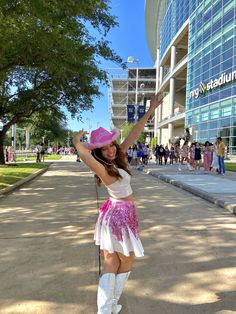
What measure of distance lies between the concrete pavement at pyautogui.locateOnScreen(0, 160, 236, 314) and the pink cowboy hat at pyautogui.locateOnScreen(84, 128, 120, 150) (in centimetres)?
156

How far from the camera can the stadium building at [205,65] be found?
41.8 meters

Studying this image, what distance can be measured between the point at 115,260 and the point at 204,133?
4673cm

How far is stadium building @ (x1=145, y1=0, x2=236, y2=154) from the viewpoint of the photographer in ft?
137

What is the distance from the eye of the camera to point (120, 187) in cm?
366

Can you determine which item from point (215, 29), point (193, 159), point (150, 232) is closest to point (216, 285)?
point (150, 232)

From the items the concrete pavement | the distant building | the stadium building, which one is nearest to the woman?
the concrete pavement

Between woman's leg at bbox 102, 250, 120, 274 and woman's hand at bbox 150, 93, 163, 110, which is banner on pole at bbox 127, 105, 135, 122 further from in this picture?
woman's leg at bbox 102, 250, 120, 274

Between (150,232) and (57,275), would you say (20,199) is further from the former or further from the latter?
(57,275)

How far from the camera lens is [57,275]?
507cm

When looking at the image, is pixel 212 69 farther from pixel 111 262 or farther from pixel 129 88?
pixel 129 88

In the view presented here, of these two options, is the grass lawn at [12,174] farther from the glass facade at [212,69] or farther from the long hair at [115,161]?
the glass facade at [212,69]

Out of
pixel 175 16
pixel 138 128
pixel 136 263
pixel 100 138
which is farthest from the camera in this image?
pixel 175 16

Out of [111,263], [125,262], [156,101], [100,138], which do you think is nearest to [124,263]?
[125,262]

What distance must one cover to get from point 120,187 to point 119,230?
354mm
